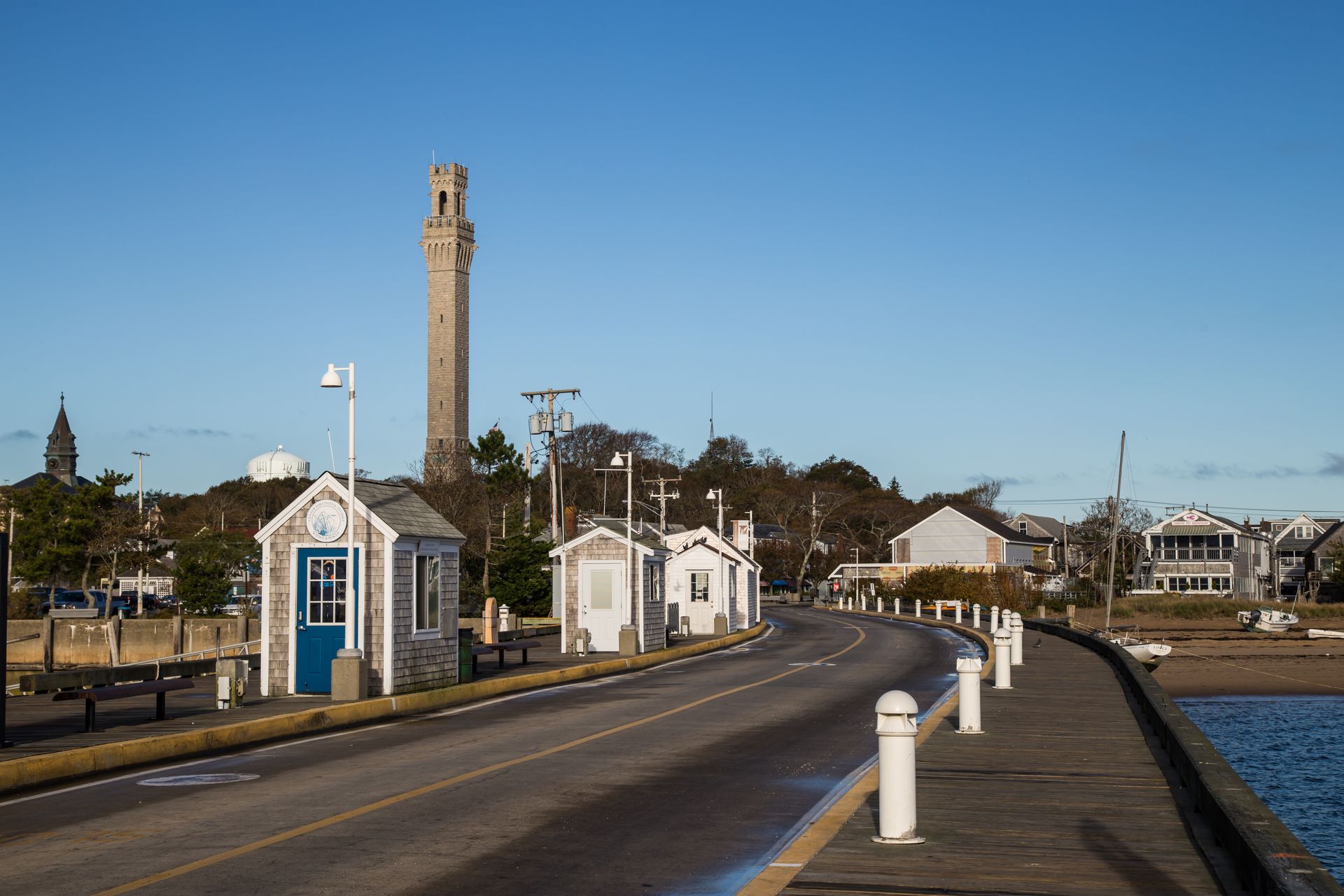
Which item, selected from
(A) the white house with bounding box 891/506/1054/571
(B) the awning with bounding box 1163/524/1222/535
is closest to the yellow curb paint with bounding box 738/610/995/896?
(B) the awning with bounding box 1163/524/1222/535

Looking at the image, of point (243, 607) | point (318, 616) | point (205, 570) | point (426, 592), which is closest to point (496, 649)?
point (426, 592)

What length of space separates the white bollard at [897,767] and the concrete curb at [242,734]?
950 centimetres

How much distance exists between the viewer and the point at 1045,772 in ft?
41.5

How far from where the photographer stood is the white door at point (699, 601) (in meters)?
56.6

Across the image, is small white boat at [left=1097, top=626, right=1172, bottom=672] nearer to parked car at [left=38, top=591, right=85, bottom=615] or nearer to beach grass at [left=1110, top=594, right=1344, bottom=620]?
beach grass at [left=1110, top=594, right=1344, bottom=620]

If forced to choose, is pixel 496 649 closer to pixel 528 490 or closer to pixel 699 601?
pixel 699 601

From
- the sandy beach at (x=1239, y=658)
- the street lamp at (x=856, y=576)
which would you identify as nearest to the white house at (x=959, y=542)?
the street lamp at (x=856, y=576)

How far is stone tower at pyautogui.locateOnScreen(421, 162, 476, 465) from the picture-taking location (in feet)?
392

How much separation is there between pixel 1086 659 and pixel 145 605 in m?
65.7

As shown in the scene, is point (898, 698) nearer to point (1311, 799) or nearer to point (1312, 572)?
point (1311, 799)

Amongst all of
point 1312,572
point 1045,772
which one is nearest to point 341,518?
point 1045,772

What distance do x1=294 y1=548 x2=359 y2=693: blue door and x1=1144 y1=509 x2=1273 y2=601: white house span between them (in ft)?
303

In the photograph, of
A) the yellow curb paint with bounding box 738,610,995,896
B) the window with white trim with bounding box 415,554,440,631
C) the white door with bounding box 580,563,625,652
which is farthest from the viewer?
the white door with bounding box 580,563,625,652

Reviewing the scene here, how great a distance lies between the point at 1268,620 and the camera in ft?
252
